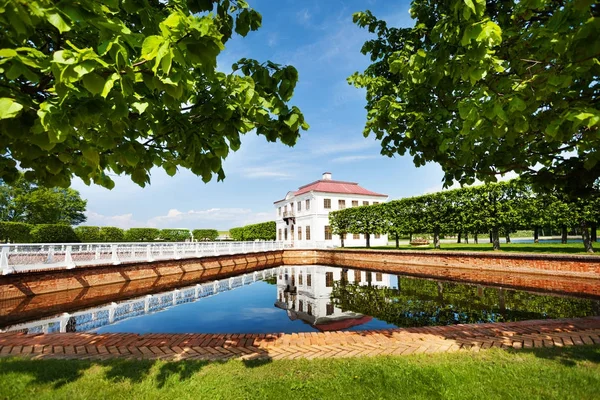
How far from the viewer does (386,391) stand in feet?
12.2

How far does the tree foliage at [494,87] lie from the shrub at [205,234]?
5115cm

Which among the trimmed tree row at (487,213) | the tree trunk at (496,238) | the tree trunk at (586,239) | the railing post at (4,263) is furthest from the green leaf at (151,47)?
the tree trunk at (496,238)

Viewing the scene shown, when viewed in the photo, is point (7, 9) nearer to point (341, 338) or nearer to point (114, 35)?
point (114, 35)

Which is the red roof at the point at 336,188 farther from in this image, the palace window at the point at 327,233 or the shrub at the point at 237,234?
the shrub at the point at 237,234

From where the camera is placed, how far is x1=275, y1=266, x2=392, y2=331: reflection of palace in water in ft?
30.5

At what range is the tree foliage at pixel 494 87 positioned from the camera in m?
2.87

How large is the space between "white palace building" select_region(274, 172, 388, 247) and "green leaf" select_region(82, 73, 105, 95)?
3903 centimetres

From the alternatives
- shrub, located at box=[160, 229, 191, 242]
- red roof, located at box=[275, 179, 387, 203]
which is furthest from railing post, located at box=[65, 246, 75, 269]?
shrub, located at box=[160, 229, 191, 242]

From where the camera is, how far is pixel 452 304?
10.9 metres

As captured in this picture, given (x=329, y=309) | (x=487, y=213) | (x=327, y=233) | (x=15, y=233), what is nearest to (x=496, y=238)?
(x=487, y=213)

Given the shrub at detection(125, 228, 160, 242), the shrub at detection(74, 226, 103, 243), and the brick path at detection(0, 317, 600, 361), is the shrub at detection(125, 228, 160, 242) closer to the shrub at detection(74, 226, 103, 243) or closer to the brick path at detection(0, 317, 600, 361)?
A: the shrub at detection(74, 226, 103, 243)

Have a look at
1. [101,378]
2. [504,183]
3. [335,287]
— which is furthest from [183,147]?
[504,183]

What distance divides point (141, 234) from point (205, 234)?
11.7 metres

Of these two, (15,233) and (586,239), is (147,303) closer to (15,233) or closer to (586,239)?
(586,239)
